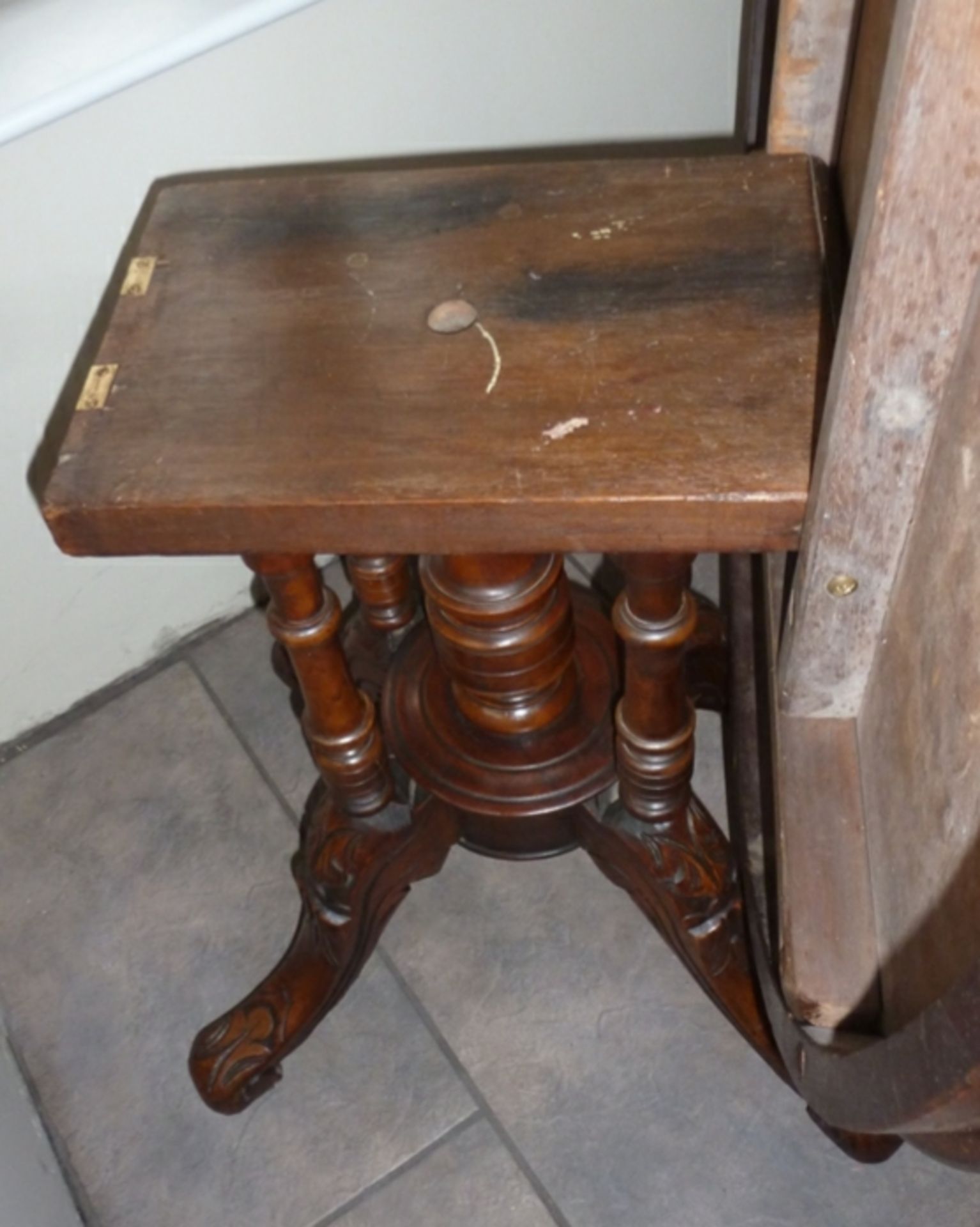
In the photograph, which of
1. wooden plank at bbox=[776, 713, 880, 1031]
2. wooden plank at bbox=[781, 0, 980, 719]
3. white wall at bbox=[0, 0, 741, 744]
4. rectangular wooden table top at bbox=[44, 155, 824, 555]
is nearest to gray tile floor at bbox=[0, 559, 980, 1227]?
white wall at bbox=[0, 0, 741, 744]

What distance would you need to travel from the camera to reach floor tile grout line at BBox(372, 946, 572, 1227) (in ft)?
3.73

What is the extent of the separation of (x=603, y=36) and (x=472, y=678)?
684 millimetres

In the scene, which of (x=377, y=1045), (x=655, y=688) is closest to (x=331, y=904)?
(x=377, y=1045)

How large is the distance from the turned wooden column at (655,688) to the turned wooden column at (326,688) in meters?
0.20

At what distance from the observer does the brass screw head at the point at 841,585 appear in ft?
2.46

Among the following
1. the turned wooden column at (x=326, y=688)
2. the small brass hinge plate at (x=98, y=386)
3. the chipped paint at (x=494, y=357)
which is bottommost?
the turned wooden column at (x=326, y=688)

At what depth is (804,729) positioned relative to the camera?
892mm

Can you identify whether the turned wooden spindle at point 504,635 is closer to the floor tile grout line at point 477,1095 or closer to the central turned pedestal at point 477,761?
the central turned pedestal at point 477,761

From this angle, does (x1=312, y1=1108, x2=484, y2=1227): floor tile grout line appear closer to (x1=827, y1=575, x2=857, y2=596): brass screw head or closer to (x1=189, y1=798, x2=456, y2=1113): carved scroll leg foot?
(x1=189, y1=798, x2=456, y2=1113): carved scroll leg foot

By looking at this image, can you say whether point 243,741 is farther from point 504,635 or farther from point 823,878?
point 823,878

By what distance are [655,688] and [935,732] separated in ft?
0.92

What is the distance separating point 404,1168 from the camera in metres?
1.17

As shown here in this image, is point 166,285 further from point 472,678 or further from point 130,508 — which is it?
point 472,678

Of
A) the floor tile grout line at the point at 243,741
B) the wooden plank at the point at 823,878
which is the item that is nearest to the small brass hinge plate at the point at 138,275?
the wooden plank at the point at 823,878
